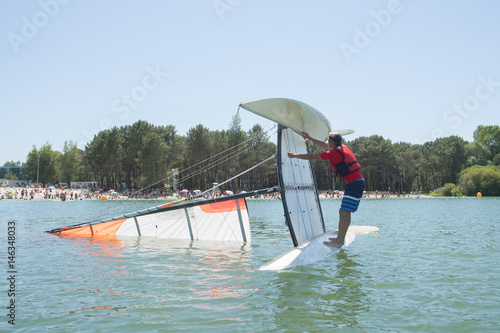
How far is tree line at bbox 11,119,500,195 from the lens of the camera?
8206cm

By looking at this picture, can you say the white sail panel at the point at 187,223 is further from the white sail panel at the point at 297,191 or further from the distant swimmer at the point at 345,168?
the distant swimmer at the point at 345,168

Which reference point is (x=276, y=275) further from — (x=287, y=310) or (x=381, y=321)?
(x=381, y=321)

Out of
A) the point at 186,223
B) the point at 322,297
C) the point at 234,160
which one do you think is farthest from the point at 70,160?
the point at 322,297

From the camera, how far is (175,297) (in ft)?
22.8

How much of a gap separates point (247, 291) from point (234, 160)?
74.7 meters

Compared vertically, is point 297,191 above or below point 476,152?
below

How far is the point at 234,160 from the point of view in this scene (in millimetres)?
81875

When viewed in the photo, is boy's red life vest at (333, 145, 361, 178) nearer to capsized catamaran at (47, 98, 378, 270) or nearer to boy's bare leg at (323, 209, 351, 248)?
boy's bare leg at (323, 209, 351, 248)

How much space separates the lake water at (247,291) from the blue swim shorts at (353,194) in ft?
5.16

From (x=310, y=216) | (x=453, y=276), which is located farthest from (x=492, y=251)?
(x=310, y=216)

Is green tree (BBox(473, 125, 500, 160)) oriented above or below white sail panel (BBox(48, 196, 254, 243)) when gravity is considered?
above

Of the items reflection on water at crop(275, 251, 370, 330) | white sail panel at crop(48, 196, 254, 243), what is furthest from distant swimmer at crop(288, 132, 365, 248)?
white sail panel at crop(48, 196, 254, 243)

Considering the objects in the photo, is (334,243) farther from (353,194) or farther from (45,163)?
(45,163)

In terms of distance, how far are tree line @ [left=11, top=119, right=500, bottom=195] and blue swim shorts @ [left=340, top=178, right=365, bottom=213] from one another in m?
59.8
